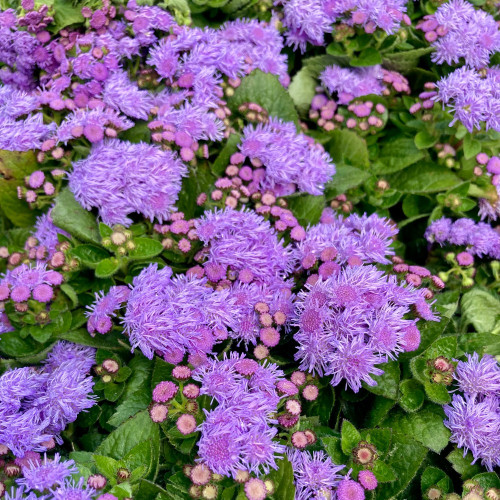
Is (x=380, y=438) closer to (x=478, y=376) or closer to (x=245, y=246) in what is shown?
(x=478, y=376)

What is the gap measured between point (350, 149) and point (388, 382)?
165 centimetres

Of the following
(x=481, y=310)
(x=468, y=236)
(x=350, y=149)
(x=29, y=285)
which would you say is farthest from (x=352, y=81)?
(x=29, y=285)

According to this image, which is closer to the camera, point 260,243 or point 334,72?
point 260,243

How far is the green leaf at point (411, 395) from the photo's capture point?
222 centimetres

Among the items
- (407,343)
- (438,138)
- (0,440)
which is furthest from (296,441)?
(438,138)

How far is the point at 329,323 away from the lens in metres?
2.15

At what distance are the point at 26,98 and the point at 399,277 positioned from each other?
2.38 meters

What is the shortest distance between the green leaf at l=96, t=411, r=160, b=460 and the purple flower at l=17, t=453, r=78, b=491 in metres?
0.19

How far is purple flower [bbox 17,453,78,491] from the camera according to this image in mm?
1749

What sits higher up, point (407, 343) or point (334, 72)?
point (334, 72)

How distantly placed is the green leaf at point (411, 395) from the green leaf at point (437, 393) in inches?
2.3

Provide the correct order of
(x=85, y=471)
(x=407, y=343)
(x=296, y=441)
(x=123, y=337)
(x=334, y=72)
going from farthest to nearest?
(x=334, y=72) < (x=123, y=337) < (x=407, y=343) < (x=296, y=441) < (x=85, y=471)

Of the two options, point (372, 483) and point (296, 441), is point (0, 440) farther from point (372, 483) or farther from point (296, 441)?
point (372, 483)

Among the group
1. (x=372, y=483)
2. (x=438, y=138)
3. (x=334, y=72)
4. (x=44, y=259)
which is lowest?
(x=372, y=483)
